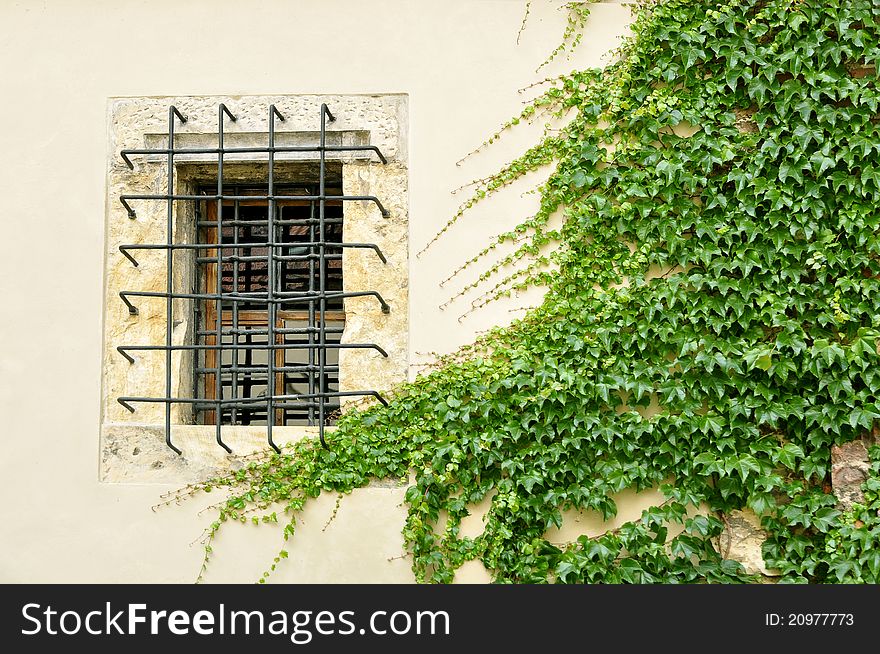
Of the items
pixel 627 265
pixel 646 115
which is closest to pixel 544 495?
pixel 627 265

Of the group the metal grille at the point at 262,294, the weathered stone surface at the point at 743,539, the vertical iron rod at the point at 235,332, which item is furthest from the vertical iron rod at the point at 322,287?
the weathered stone surface at the point at 743,539

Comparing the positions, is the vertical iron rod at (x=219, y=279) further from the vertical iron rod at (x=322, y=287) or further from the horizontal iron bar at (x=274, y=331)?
the vertical iron rod at (x=322, y=287)

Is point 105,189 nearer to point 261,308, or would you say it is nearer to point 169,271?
point 169,271

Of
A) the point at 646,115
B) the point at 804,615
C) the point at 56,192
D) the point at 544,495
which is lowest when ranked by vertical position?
the point at 804,615

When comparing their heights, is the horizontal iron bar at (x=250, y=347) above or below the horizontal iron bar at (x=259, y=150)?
below

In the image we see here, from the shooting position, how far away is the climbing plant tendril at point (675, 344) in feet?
11.2

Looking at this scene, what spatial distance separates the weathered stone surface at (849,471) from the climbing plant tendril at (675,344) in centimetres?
4

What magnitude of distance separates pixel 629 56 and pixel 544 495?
1923mm

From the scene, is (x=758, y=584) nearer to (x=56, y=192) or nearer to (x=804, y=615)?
(x=804, y=615)

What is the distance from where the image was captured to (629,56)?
145 inches

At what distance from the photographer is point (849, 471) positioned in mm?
3445

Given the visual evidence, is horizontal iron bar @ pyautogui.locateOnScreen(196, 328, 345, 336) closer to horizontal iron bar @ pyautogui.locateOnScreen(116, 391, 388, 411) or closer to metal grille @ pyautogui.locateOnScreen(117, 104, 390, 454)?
metal grille @ pyautogui.locateOnScreen(117, 104, 390, 454)

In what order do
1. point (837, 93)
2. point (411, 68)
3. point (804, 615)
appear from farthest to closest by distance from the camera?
1. point (411, 68)
2. point (837, 93)
3. point (804, 615)

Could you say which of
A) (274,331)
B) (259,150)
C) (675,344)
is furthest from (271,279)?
(675,344)
